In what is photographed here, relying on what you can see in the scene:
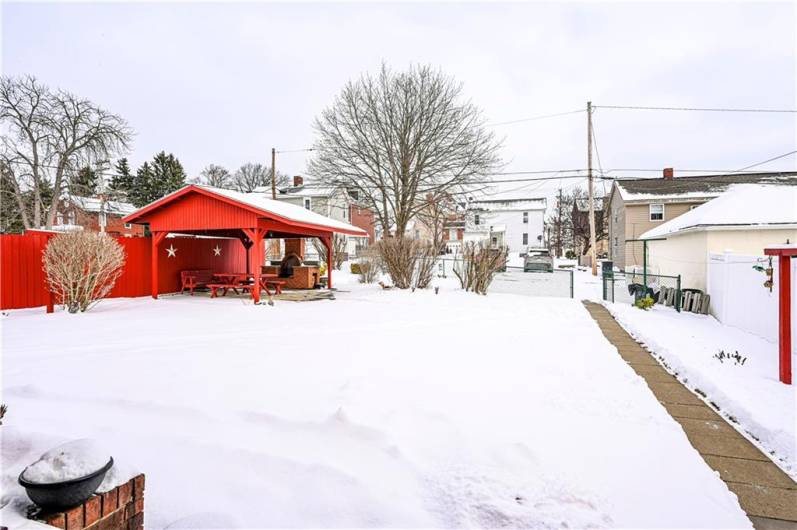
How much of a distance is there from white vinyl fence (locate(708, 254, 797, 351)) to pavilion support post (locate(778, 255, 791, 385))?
1.23 m

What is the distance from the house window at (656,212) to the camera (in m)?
25.4

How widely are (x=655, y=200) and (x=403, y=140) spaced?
54.3 feet

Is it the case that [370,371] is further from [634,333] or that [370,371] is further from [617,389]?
[634,333]

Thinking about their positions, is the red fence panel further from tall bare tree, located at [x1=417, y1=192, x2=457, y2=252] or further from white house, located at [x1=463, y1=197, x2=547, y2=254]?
white house, located at [x1=463, y1=197, x2=547, y2=254]

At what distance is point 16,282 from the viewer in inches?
361

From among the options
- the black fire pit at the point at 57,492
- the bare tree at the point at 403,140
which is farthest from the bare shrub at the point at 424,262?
the black fire pit at the point at 57,492

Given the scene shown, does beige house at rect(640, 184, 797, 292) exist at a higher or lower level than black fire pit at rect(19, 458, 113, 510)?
higher

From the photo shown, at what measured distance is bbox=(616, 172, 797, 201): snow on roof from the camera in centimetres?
2470

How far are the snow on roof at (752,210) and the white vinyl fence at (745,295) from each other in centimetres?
128

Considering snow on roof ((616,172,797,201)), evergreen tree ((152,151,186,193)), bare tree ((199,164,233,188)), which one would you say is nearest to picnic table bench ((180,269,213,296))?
snow on roof ((616,172,797,201))

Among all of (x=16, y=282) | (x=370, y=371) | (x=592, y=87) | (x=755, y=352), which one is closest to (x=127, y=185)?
(x=16, y=282)

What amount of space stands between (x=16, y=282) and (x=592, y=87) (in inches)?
931

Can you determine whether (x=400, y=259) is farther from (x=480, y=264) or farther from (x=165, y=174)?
(x=165, y=174)

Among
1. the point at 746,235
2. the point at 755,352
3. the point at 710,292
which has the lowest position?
the point at 755,352
